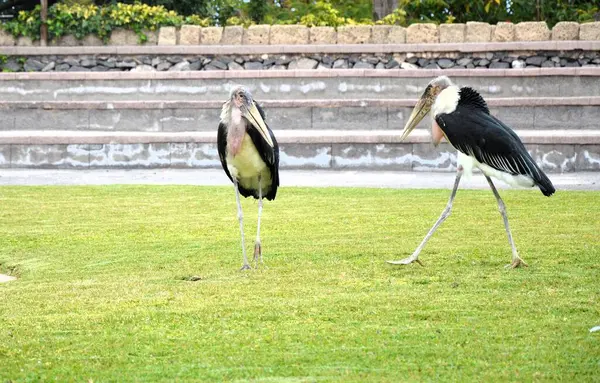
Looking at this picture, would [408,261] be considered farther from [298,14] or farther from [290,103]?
[298,14]

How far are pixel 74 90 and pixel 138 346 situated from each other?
52.9 feet

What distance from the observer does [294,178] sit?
18.0 metres

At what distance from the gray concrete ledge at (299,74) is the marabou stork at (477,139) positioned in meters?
11.3

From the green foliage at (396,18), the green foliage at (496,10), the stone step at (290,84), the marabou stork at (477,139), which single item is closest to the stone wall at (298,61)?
the stone step at (290,84)

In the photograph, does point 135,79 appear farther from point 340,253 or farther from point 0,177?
point 340,253

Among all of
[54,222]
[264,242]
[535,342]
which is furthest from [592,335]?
[54,222]

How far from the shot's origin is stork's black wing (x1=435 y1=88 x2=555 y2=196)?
30.2 feet

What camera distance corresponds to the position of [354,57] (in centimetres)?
2250

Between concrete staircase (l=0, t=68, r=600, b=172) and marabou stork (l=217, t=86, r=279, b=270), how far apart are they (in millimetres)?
8914

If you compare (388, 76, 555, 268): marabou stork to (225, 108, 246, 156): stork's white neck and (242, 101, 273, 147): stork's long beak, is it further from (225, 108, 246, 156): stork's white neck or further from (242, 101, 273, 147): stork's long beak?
(225, 108, 246, 156): stork's white neck

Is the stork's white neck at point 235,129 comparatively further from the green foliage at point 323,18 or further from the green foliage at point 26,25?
the green foliage at point 26,25

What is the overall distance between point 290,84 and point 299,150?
275cm

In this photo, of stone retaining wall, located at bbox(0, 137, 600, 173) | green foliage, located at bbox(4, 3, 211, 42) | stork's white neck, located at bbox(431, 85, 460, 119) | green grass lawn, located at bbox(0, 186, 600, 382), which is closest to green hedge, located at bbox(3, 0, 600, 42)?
green foliage, located at bbox(4, 3, 211, 42)

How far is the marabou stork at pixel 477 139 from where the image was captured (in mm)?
9219
